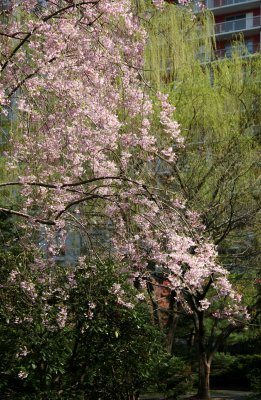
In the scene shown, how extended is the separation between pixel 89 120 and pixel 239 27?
3209 centimetres

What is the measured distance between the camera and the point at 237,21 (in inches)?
1441

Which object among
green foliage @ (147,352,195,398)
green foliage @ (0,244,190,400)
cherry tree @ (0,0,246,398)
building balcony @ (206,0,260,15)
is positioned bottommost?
green foliage @ (147,352,195,398)

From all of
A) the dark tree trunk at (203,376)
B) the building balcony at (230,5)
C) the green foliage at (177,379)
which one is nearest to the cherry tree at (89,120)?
the green foliage at (177,379)

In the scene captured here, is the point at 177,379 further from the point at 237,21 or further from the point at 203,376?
the point at 237,21

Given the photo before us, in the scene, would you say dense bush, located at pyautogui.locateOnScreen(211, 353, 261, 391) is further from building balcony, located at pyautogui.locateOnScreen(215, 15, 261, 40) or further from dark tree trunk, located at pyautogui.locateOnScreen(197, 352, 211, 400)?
building balcony, located at pyautogui.locateOnScreen(215, 15, 261, 40)

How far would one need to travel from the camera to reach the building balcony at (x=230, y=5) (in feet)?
119

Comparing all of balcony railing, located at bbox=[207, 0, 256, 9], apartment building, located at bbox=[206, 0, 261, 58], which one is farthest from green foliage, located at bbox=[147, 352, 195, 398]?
balcony railing, located at bbox=[207, 0, 256, 9]

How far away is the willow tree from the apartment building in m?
20.5

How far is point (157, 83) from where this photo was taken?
1258 centimetres

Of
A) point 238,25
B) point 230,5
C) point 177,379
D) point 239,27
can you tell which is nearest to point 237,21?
point 238,25

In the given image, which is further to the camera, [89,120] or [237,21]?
[237,21]

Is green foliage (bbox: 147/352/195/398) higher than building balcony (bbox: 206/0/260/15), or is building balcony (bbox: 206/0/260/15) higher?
building balcony (bbox: 206/0/260/15)

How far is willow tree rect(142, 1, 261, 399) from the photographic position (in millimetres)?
11969

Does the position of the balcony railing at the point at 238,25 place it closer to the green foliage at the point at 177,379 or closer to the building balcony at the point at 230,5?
the building balcony at the point at 230,5
